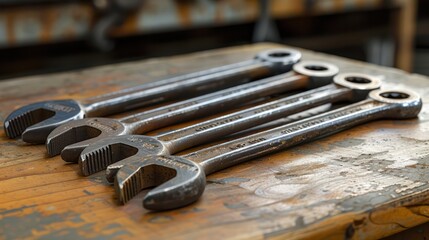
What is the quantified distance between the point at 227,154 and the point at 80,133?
287mm

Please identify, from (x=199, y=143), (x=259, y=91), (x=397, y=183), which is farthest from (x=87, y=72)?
(x=397, y=183)

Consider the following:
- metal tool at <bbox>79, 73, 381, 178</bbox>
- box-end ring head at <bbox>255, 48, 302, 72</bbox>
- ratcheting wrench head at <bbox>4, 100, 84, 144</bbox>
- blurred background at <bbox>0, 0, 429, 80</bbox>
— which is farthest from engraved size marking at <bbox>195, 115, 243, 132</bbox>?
blurred background at <bbox>0, 0, 429, 80</bbox>

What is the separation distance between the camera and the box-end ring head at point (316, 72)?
1480 mm

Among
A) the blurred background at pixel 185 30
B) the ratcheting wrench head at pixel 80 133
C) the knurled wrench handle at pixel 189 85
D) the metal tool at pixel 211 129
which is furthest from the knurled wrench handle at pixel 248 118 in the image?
the blurred background at pixel 185 30

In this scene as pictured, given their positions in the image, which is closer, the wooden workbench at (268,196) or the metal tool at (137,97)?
the wooden workbench at (268,196)

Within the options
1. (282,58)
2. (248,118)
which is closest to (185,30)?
(282,58)

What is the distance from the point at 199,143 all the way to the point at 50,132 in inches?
10.7

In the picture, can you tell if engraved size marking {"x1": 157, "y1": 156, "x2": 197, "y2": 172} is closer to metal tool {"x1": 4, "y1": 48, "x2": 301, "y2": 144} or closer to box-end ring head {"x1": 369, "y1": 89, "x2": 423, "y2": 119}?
metal tool {"x1": 4, "y1": 48, "x2": 301, "y2": 144}

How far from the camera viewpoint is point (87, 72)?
68.5 inches

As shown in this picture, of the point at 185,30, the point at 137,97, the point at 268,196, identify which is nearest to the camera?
the point at 268,196

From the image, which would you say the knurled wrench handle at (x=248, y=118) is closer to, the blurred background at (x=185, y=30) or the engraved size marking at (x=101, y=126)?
the engraved size marking at (x=101, y=126)

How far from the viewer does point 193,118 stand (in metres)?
1.33

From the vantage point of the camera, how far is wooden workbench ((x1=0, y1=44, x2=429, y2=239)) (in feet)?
2.81

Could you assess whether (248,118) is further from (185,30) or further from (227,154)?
(185,30)
